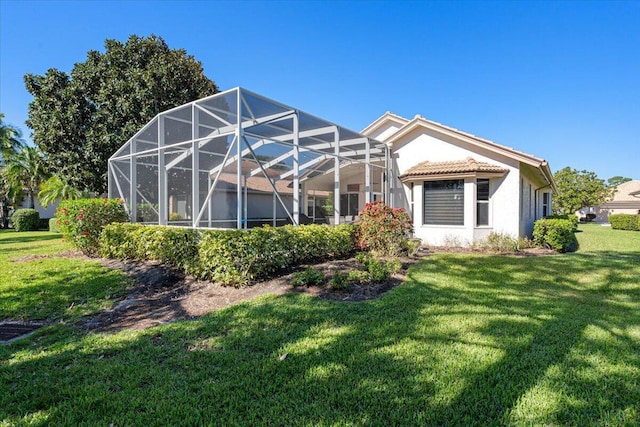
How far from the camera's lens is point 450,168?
12.1 metres

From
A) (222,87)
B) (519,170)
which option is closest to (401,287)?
(519,170)

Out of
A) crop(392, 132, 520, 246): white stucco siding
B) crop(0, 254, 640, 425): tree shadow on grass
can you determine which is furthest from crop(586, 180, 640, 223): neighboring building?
crop(0, 254, 640, 425): tree shadow on grass

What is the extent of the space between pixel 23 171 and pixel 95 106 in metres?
17.1

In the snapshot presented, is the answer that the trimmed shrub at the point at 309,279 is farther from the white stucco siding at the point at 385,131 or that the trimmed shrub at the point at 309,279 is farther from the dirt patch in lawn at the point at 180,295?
the white stucco siding at the point at 385,131

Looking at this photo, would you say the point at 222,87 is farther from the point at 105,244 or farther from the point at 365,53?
the point at 105,244

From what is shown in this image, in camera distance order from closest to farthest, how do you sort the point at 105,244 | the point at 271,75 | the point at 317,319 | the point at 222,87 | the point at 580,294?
the point at 317,319, the point at 580,294, the point at 105,244, the point at 271,75, the point at 222,87

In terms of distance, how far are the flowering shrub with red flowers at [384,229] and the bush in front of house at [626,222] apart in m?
26.1

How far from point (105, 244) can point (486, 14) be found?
51.9 feet

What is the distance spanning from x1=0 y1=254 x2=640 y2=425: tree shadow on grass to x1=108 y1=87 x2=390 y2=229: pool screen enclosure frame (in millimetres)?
4118

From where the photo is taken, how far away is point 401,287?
20.8 feet

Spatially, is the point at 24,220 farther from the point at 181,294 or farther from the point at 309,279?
the point at 309,279

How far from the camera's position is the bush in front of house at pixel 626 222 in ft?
78.6

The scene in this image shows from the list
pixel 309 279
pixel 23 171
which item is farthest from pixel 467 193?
pixel 23 171

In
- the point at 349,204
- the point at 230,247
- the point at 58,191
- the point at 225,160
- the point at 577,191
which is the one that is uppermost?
the point at 577,191
